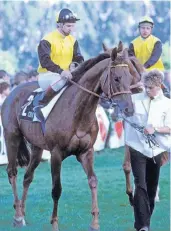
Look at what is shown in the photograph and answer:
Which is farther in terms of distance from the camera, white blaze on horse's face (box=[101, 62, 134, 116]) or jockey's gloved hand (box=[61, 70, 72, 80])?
jockey's gloved hand (box=[61, 70, 72, 80])

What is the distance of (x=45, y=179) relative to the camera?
15.1 metres

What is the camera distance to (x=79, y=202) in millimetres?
12039

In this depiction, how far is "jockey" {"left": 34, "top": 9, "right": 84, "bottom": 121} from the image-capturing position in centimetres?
Answer: 1033

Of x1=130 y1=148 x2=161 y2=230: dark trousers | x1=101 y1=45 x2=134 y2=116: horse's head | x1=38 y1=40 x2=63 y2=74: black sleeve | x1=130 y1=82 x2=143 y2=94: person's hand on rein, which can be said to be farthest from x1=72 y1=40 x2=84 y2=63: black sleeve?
x1=130 y1=148 x2=161 y2=230: dark trousers

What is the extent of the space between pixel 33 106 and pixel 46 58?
0.64 m

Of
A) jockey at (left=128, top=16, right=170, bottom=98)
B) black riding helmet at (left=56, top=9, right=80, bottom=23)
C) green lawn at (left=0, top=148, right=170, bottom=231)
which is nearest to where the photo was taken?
green lawn at (left=0, top=148, right=170, bottom=231)

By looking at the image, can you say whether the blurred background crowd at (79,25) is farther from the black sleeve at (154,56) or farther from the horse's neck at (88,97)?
the horse's neck at (88,97)

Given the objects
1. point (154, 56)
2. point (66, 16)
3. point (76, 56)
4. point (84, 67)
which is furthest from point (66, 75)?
point (154, 56)

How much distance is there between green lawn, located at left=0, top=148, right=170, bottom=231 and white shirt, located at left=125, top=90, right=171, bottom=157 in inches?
46.9

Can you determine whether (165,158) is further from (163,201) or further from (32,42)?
(32,42)

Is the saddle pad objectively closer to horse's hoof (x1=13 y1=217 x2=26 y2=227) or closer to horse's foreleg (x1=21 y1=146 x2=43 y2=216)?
horse's foreleg (x1=21 y1=146 x2=43 y2=216)

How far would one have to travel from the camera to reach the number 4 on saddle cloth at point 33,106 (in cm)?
1027

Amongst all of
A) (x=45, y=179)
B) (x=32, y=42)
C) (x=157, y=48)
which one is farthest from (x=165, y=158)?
(x=32, y=42)

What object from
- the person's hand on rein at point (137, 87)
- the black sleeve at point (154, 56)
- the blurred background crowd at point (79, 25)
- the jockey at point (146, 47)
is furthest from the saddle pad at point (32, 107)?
the blurred background crowd at point (79, 25)
